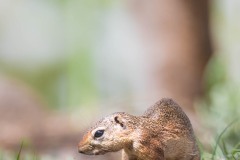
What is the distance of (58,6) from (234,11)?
2.91 meters

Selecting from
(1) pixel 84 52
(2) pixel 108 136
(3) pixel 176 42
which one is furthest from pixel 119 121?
(3) pixel 176 42

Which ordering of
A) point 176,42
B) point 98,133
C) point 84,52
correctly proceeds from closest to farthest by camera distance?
point 98,133
point 84,52
point 176,42

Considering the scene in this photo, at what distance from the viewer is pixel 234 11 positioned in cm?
918

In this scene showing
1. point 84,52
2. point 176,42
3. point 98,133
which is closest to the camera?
point 98,133

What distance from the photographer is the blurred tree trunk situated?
418 inches

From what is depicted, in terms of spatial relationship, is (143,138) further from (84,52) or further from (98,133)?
(84,52)

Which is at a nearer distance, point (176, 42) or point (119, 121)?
point (119, 121)

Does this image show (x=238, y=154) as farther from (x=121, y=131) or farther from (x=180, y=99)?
(x=180, y=99)

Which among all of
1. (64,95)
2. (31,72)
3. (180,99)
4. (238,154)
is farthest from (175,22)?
(238,154)

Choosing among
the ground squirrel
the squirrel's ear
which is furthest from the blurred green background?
the squirrel's ear

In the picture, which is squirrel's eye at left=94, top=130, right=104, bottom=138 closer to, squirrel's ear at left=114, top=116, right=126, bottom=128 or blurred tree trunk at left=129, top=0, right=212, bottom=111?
squirrel's ear at left=114, top=116, right=126, bottom=128

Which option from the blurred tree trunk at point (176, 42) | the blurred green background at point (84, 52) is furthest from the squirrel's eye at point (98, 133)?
the blurred tree trunk at point (176, 42)

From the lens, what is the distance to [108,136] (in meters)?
3.09

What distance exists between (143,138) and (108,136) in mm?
132
